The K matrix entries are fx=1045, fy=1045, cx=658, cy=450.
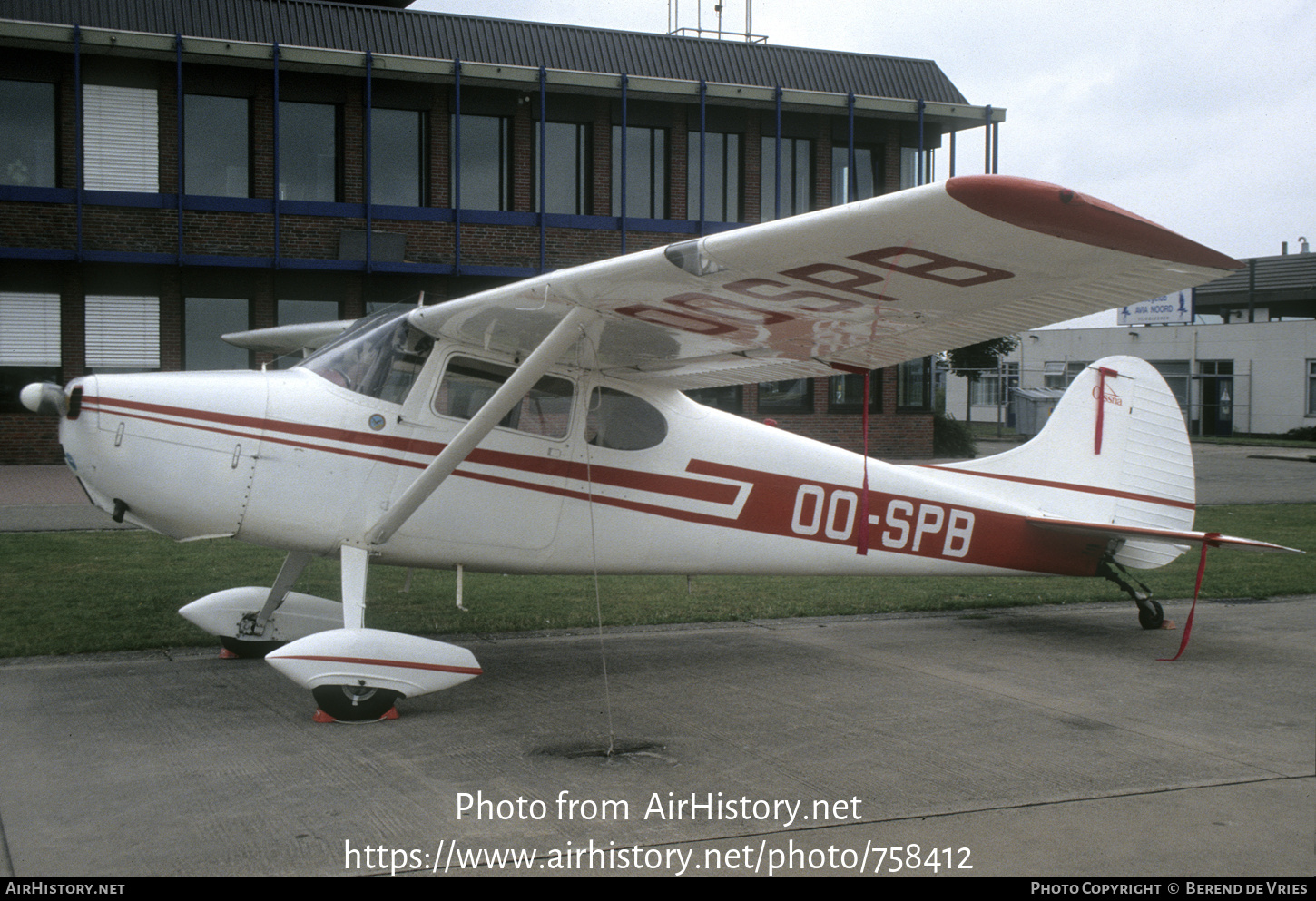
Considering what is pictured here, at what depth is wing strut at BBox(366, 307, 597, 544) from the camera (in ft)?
17.6

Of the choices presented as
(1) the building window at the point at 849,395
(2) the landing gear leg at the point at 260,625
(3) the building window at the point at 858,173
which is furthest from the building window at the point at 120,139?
(2) the landing gear leg at the point at 260,625

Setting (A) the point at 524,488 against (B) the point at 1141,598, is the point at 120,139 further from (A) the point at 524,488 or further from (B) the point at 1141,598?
(B) the point at 1141,598

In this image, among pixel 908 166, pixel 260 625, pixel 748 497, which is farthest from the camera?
pixel 908 166

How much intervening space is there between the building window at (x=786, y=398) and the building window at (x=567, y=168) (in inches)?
231

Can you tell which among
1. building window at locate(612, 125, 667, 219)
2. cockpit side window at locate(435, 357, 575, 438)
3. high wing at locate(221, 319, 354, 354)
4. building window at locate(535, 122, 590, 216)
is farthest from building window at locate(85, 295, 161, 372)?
cockpit side window at locate(435, 357, 575, 438)

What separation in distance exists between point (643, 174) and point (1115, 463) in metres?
17.6

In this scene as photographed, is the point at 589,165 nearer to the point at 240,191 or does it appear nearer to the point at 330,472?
the point at 240,191

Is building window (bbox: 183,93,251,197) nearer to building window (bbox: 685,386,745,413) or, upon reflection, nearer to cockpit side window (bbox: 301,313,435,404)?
building window (bbox: 685,386,745,413)

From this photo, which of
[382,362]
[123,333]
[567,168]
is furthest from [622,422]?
[567,168]

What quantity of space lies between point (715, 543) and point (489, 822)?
318 centimetres

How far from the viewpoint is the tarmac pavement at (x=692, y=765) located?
12.3ft

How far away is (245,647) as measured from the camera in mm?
6832

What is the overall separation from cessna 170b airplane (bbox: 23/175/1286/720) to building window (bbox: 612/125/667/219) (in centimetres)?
1649

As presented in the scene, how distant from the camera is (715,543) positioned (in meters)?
6.93
